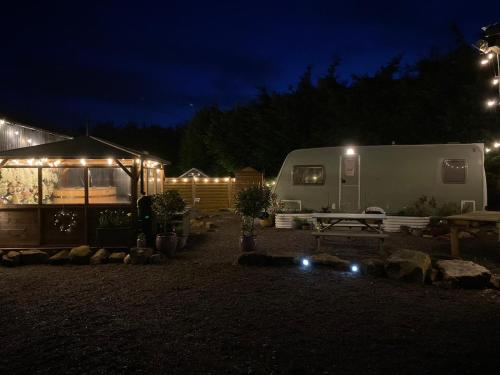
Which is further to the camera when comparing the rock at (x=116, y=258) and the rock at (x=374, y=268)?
the rock at (x=116, y=258)

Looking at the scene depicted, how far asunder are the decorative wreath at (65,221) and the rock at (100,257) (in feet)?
3.78

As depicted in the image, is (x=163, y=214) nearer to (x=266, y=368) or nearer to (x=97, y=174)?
(x=97, y=174)

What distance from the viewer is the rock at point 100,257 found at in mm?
8438

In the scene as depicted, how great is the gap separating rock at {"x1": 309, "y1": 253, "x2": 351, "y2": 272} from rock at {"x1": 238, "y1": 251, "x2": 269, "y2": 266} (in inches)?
32.7

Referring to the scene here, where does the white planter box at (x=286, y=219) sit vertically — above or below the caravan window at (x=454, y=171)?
below

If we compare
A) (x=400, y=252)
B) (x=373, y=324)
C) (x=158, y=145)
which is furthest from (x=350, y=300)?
(x=158, y=145)

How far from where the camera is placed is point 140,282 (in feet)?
22.8

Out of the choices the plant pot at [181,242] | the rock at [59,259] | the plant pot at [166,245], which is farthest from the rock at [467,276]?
the rock at [59,259]

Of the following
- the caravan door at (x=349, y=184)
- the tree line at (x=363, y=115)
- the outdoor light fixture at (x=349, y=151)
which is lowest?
the caravan door at (x=349, y=184)

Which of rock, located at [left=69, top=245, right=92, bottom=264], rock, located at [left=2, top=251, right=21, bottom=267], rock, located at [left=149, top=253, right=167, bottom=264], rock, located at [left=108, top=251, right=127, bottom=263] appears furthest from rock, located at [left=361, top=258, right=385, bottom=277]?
rock, located at [left=2, top=251, right=21, bottom=267]

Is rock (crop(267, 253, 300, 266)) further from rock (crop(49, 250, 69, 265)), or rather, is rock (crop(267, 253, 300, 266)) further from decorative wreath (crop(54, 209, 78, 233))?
decorative wreath (crop(54, 209, 78, 233))

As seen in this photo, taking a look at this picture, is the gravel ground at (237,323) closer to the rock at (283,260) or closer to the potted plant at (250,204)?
the rock at (283,260)

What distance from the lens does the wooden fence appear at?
20.0 meters

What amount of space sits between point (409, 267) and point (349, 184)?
21.9 feet
